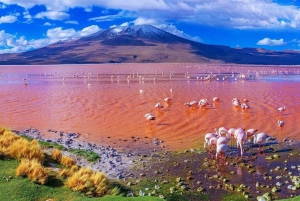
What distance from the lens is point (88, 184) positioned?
32.1 feet

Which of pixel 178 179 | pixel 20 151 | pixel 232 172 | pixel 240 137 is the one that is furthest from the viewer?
pixel 240 137

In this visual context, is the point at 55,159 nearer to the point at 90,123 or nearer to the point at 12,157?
the point at 12,157

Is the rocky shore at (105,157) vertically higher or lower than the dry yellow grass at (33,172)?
lower

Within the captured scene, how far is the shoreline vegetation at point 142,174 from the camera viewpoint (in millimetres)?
9633

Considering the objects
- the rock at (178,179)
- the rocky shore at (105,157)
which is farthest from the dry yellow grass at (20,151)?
the rock at (178,179)

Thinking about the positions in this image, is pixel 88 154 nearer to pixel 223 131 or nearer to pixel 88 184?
pixel 88 184

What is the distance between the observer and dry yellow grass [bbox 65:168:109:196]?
9.62 metres

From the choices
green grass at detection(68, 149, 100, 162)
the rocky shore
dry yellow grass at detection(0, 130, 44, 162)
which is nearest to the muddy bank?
the rocky shore

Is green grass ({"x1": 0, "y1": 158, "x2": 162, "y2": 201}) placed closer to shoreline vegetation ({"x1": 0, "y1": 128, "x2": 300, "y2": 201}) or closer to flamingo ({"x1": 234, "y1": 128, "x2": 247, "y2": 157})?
shoreline vegetation ({"x1": 0, "y1": 128, "x2": 300, "y2": 201})

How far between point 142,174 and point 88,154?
3.11m

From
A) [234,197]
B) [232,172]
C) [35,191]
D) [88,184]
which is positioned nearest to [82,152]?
[88,184]

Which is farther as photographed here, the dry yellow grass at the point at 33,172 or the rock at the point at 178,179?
the rock at the point at 178,179

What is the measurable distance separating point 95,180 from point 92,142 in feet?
24.6

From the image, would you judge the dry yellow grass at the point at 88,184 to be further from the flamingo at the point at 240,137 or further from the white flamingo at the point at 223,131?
the white flamingo at the point at 223,131
